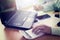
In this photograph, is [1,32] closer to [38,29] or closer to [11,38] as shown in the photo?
[11,38]

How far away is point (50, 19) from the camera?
1.22 m

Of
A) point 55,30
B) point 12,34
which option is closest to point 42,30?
point 55,30

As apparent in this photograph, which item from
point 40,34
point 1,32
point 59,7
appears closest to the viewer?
point 40,34

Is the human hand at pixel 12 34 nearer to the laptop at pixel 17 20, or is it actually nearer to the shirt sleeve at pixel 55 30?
the laptop at pixel 17 20

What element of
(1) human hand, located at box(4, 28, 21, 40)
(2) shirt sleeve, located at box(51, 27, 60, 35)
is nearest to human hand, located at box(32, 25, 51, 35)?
(2) shirt sleeve, located at box(51, 27, 60, 35)

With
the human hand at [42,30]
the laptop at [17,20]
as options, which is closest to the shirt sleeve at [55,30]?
the human hand at [42,30]

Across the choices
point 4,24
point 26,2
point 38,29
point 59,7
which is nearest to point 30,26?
point 38,29

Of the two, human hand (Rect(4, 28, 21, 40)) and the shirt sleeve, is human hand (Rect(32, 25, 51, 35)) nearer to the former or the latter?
the shirt sleeve

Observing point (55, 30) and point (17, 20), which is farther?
point (17, 20)

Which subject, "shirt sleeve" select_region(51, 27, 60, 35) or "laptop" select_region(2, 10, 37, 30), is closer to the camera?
"shirt sleeve" select_region(51, 27, 60, 35)

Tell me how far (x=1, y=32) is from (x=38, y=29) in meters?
0.32

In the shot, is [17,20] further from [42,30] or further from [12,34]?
[42,30]

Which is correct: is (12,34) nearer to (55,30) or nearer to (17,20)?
(17,20)

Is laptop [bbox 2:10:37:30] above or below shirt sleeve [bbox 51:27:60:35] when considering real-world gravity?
above
